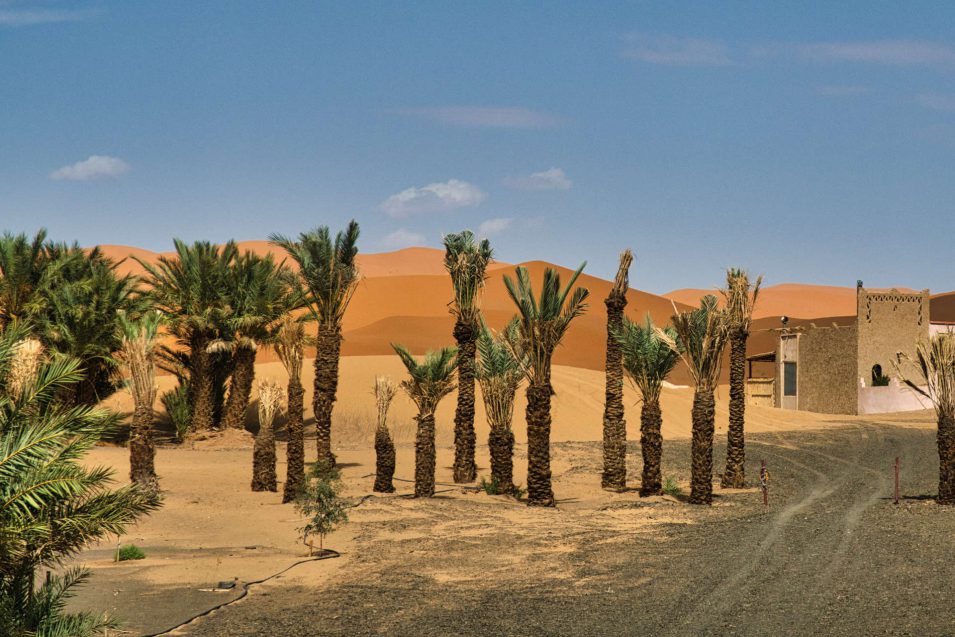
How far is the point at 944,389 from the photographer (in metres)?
25.1

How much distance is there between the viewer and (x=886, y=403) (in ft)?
186

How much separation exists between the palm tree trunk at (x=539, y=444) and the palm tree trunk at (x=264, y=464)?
735 cm

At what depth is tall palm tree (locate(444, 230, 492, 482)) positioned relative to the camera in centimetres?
2906

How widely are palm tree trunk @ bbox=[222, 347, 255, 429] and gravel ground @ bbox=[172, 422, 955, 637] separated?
1628 cm

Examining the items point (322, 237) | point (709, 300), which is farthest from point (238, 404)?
point (709, 300)

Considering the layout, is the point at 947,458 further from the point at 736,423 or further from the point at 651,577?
the point at 651,577

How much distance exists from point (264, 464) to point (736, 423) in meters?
13.4

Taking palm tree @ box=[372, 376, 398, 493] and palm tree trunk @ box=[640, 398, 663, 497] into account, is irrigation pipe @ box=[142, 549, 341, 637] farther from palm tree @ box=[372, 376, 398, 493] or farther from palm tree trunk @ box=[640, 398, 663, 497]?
palm tree trunk @ box=[640, 398, 663, 497]

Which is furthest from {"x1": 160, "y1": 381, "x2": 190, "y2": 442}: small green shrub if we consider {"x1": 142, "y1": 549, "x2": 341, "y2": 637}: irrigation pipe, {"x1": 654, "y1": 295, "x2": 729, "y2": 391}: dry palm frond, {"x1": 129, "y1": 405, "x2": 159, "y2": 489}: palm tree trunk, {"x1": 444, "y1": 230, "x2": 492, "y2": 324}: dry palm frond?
{"x1": 142, "y1": 549, "x2": 341, "y2": 637}: irrigation pipe

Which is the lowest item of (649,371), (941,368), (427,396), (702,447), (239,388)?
(702,447)

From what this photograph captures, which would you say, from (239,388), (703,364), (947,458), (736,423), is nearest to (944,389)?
(947,458)

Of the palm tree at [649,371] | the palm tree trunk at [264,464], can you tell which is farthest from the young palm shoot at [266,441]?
the palm tree at [649,371]

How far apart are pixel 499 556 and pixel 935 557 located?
25.8ft

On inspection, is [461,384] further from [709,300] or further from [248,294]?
[248,294]
